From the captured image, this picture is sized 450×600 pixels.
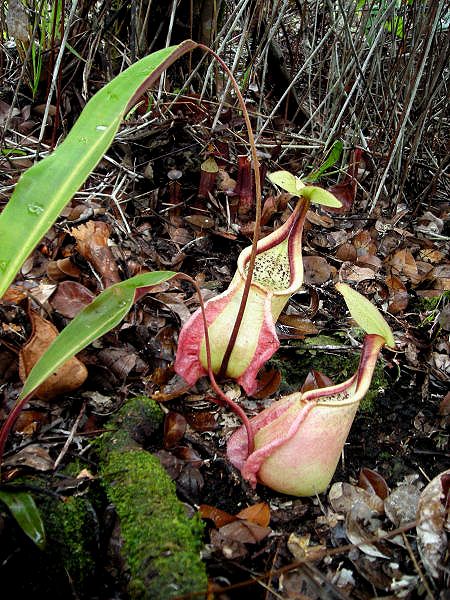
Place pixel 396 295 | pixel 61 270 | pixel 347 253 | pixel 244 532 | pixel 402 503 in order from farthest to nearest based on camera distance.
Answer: pixel 347 253
pixel 396 295
pixel 61 270
pixel 402 503
pixel 244 532

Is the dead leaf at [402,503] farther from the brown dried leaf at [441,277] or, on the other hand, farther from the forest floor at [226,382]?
the brown dried leaf at [441,277]

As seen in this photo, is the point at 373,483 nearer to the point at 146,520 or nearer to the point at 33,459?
the point at 146,520

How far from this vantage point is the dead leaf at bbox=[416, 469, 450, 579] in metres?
1.00

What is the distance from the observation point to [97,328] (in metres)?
0.92

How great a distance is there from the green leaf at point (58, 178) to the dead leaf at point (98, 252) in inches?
26.9

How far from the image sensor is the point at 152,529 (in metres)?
0.93

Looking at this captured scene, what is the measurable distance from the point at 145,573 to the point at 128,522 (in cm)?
11

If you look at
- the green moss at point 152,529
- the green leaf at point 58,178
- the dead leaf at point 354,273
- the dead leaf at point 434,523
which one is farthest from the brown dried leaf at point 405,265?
the green leaf at point 58,178

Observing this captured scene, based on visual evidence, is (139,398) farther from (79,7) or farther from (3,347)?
(79,7)

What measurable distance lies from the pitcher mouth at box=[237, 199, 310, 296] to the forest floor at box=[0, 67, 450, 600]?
0.22m

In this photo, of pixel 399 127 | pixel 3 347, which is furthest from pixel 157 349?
pixel 399 127

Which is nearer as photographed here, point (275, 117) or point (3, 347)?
point (3, 347)

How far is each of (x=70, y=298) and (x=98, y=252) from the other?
0.74 ft

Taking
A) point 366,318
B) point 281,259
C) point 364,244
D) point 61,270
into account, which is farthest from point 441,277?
point 61,270
